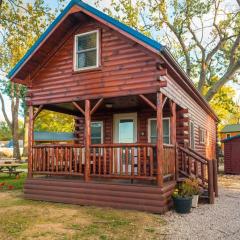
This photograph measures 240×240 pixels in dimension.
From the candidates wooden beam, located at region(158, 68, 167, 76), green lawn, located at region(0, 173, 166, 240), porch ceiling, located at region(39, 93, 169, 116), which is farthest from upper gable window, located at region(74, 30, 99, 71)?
green lawn, located at region(0, 173, 166, 240)

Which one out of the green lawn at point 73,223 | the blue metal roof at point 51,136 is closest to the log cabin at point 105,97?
the green lawn at point 73,223

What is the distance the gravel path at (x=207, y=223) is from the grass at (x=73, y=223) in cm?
36

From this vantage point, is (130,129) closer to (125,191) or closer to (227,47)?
(125,191)

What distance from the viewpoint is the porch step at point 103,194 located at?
25.4ft

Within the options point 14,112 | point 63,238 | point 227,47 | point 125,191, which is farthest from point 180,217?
point 14,112

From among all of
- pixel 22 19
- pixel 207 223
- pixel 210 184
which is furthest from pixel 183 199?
pixel 22 19

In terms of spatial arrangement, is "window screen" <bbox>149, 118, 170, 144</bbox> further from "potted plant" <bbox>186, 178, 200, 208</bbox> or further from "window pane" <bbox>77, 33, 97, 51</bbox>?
"window pane" <bbox>77, 33, 97, 51</bbox>

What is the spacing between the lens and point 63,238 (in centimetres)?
553

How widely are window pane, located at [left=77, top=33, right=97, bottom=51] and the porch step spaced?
188 inches

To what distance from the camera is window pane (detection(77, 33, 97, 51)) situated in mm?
9898

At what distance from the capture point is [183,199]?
7.77m

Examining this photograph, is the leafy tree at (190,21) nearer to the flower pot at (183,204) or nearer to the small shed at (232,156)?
the small shed at (232,156)

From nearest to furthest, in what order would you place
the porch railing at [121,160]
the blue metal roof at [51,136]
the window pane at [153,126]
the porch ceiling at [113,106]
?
1. the porch railing at [121,160]
2. the porch ceiling at [113,106]
3. the window pane at [153,126]
4. the blue metal roof at [51,136]

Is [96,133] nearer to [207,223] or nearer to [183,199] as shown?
[183,199]
